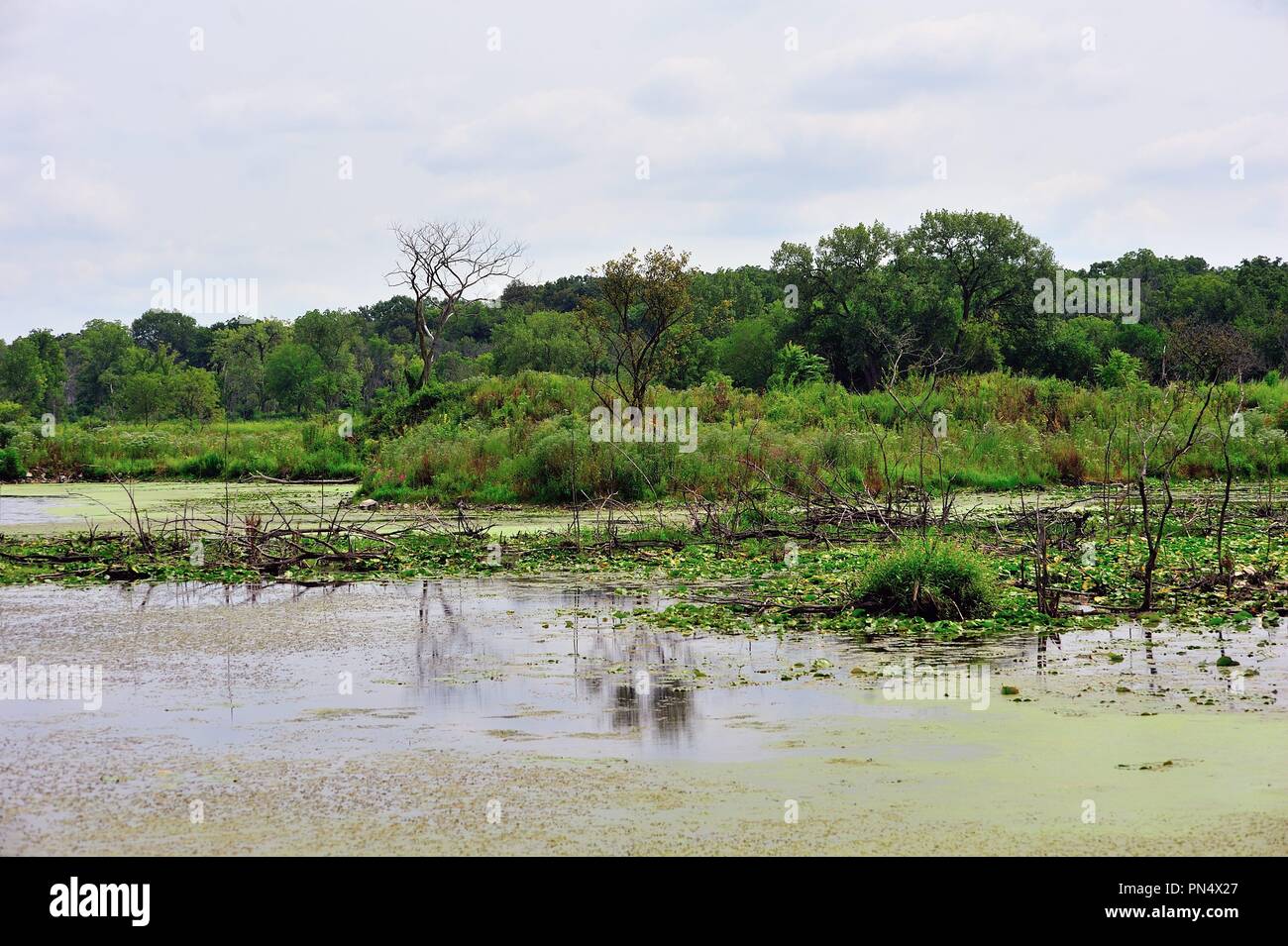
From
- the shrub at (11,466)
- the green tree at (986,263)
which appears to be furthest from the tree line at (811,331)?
the shrub at (11,466)

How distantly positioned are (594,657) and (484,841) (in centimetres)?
399

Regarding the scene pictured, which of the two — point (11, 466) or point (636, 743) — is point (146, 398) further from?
point (636, 743)

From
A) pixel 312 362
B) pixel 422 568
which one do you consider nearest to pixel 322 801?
pixel 422 568

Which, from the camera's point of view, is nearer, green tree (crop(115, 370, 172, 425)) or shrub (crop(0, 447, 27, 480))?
shrub (crop(0, 447, 27, 480))

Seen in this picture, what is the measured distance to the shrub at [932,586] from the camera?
1055 centimetres

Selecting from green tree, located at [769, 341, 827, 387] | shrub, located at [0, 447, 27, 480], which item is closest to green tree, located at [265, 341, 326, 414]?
green tree, located at [769, 341, 827, 387]

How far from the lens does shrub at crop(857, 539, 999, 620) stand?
34.6 ft

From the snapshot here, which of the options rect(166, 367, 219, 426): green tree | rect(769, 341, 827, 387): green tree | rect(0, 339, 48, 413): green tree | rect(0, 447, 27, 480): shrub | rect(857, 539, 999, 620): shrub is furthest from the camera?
rect(0, 339, 48, 413): green tree

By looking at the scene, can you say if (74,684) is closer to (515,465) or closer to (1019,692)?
(1019,692)

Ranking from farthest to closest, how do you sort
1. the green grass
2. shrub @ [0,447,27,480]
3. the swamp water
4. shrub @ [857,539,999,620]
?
shrub @ [0,447,27,480] → the green grass → shrub @ [857,539,999,620] → the swamp water

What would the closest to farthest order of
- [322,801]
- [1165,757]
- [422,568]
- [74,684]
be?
[322,801]
[1165,757]
[74,684]
[422,568]

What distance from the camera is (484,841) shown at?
212 inches

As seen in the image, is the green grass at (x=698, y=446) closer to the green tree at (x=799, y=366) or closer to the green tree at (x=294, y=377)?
the green tree at (x=799, y=366)

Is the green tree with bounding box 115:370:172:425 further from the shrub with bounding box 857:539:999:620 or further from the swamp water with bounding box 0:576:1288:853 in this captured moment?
the shrub with bounding box 857:539:999:620
